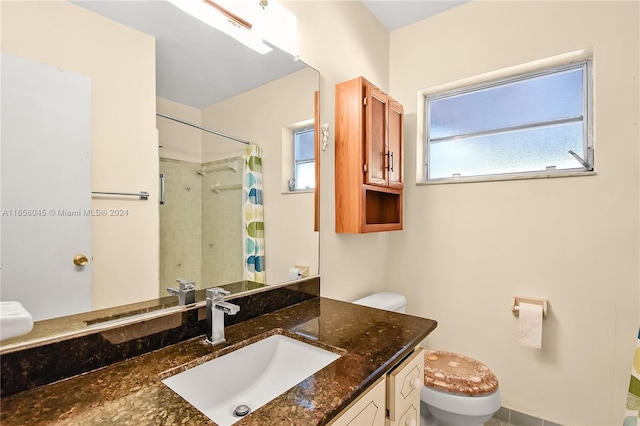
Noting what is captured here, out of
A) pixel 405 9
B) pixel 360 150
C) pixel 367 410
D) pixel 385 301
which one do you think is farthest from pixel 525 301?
pixel 405 9

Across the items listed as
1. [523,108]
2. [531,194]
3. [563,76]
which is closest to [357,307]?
[531,194]

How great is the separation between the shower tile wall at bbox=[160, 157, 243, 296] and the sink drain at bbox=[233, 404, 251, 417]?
401 millimetres

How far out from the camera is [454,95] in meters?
2.03

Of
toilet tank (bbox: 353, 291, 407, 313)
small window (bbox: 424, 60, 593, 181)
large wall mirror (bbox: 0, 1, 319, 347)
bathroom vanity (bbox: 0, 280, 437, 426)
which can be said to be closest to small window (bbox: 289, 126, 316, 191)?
large wall mirror (bbox: 0, 1, 319, 347)

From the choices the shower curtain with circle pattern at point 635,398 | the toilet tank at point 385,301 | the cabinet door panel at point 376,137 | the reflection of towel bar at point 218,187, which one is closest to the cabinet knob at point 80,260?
the reflection of towel bar at point 218,187

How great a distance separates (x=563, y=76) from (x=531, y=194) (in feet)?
2.23

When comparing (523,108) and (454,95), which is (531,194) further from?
(454,95)

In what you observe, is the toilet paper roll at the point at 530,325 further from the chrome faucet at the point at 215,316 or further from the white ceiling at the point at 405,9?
the white ceiling at the point at 405,9

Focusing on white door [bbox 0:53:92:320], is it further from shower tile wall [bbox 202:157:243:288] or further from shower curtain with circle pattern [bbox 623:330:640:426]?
shower curtain with circle pattern [bbox 623:330:640:426]

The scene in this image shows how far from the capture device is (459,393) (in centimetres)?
141

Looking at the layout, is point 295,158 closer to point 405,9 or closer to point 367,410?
point 367,410

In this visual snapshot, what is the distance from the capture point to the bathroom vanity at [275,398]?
606mm

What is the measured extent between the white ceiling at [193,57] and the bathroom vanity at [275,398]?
798 mm

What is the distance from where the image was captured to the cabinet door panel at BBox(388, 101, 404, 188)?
180 cm
